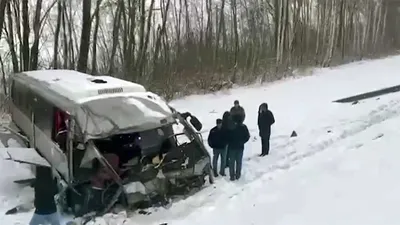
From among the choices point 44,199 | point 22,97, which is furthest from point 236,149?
point 22,97

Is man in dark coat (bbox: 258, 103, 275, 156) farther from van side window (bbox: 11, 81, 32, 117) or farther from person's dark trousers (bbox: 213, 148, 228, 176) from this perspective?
van side window (bbox: 11, 81, 32, 117)

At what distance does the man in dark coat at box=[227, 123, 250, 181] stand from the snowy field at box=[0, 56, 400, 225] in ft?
0.65

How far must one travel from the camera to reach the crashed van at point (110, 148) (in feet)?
29.7

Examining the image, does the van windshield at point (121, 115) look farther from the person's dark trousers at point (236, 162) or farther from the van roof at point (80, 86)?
the person's dark trousers at point (236, 162)

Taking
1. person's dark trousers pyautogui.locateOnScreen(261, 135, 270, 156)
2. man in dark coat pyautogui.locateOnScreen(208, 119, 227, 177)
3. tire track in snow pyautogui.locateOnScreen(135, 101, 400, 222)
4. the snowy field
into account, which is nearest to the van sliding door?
the snowy field

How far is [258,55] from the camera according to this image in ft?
110

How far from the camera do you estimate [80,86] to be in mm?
10234

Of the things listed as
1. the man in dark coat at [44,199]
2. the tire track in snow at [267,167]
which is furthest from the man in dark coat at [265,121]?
the man in dark coat at [44,199]

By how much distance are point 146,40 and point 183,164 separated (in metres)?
17.8

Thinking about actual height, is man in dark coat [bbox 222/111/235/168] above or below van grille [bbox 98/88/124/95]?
below

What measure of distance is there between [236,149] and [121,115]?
2.60 meters

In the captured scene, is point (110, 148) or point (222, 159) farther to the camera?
point (222, 159)

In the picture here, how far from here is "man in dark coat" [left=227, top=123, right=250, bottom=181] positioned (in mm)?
10703

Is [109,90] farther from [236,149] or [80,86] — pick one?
[236,149]
